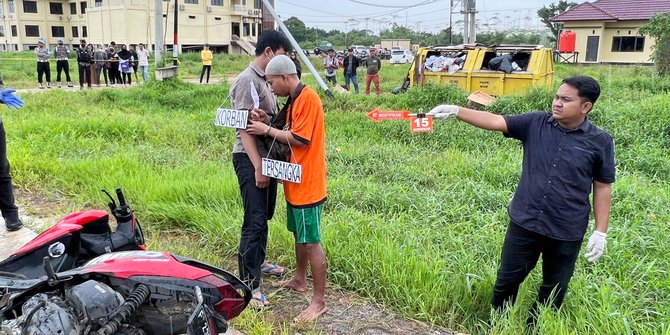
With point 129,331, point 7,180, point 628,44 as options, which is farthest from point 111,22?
point 129,331

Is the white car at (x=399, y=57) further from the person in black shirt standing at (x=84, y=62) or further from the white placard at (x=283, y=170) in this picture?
the white placard at (x=283, y=170)

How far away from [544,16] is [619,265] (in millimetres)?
50913

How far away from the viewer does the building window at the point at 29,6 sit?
47.2 m

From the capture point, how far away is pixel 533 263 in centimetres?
317

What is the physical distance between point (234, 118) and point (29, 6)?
53.6 meters

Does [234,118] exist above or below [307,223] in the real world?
above

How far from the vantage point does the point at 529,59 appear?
39.2 feet

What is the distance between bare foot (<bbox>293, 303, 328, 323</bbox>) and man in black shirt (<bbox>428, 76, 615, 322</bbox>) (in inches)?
44.2

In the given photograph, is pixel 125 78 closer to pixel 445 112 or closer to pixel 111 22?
pixel 445 112

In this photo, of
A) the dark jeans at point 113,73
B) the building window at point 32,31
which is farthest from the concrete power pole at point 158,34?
the building window at point 32,31

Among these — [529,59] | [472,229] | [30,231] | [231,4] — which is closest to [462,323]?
[472,229]

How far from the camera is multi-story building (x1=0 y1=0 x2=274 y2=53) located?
41.5 metres

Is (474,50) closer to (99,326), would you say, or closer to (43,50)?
(99,326)

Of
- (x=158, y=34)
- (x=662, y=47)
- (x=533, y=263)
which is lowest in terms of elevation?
(x=533, y=263)
